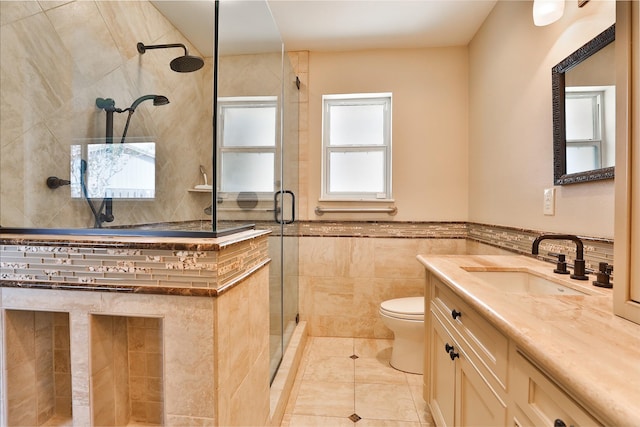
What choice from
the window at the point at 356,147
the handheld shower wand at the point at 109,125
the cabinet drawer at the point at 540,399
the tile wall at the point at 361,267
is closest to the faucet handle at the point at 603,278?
the cabinet drawer at the point at 540,399

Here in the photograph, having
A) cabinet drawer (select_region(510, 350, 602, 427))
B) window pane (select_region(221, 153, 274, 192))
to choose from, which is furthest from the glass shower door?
cabinet drawer (select_region(510, 350, 602, 427))

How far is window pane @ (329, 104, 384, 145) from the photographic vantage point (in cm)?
271

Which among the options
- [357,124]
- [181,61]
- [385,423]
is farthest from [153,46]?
[385,423]

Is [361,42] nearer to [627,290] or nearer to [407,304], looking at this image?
[407,304]

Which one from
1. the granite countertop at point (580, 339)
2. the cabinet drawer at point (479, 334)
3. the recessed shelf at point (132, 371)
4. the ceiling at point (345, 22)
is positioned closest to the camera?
the granite countertop at point (580, 339)

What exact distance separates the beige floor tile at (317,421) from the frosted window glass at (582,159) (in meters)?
1.64

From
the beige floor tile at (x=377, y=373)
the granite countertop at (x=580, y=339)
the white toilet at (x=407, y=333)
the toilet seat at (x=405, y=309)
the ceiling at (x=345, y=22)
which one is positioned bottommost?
the beige floor tile at (x=377, y=373)

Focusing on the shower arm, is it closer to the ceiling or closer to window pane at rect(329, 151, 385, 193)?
the ceiling

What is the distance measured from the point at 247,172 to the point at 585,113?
1.61 metres

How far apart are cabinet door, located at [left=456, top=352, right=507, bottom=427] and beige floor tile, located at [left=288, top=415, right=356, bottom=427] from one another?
2.27 ft

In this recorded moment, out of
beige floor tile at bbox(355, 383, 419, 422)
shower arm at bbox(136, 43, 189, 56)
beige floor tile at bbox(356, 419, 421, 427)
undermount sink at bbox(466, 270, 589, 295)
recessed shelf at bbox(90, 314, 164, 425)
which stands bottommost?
beige floor tile at bbox(356, 419, 421, 427)

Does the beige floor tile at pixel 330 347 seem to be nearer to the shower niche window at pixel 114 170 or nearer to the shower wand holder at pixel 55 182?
the shower niche window at pixel 114 170

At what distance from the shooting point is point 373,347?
8.11 ft

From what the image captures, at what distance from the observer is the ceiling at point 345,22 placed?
1599 millimetres
